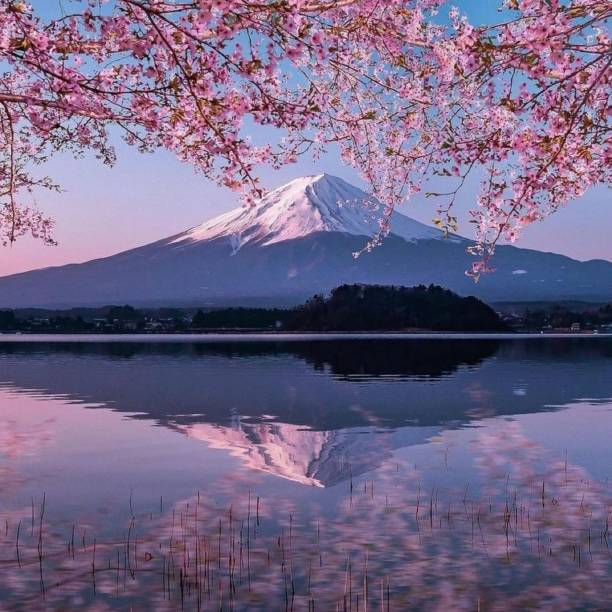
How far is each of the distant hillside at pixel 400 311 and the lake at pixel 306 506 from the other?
122716 millimetres

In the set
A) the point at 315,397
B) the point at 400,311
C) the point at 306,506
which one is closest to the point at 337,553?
the point at 306,506

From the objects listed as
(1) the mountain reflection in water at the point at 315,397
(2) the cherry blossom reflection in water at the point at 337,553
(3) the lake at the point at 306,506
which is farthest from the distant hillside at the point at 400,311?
(2) the cherry blossom reflection in water at the point at 337,553

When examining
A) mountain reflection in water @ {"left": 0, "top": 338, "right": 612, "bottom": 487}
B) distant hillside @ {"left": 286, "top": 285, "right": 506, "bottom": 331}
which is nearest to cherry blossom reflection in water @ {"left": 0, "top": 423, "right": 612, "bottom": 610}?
mountain reflection in water @ {"left": 0, "top": 338, "right": 612, "bottom": 487}

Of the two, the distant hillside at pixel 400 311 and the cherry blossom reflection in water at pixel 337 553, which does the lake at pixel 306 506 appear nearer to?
the cherry blossom reflection in water at pixel 337 553

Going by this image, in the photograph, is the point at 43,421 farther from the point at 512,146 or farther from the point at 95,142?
the point at 512,146

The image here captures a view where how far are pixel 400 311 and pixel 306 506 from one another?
140 meters

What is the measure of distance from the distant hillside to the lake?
4831 inches

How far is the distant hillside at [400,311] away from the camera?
15175 cm

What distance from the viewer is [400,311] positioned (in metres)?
152

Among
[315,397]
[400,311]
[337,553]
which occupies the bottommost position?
[315,397]

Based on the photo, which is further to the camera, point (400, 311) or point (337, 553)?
point (400, 311)

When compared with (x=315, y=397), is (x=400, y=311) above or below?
above

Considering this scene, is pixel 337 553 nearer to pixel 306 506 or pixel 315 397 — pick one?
pixel 306 506

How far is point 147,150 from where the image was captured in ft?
44.4
